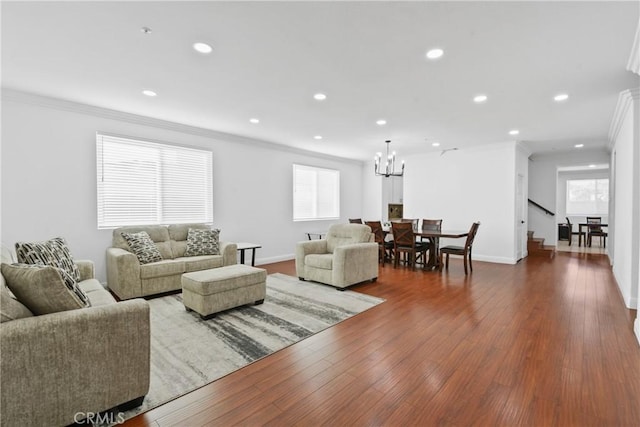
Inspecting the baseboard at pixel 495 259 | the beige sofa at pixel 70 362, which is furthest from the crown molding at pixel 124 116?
the baseboard at pixel 495 259

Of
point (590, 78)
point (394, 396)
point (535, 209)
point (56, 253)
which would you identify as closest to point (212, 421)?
point (394, 396)

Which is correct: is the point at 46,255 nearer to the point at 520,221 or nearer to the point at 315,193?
the point at 315,193

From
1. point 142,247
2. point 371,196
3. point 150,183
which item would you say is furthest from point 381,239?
point 150,183

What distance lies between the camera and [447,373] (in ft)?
7.06

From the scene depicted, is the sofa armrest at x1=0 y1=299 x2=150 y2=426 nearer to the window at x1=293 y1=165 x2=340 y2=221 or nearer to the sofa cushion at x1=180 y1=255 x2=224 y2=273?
the sofa cushion at x1=180 y1=255 x2=224 y2=273

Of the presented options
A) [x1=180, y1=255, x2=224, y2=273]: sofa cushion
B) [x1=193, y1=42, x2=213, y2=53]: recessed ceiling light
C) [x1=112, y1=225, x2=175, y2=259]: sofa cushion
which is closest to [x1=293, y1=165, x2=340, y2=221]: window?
[x1=180, y1=255, x2=224, y2=273]: sofa cushion

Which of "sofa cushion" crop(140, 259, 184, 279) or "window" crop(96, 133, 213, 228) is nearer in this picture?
"sofa cushion" crop(140, 259, 184, 279)

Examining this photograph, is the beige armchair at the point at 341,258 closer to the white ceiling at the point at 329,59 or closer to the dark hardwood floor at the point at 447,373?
the dark hardwood floor at the point at 447,373

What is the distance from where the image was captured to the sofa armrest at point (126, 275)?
379 centimetres

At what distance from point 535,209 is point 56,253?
1032cm

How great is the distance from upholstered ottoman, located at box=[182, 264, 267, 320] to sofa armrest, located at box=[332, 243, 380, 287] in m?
1.15

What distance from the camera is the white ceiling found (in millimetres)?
2164

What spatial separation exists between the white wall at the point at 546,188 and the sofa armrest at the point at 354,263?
6520 millimetres

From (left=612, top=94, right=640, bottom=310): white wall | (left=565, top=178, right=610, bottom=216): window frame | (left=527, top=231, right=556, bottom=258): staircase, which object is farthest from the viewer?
(left=565, top=178, right=610, bottom=216): window frame
